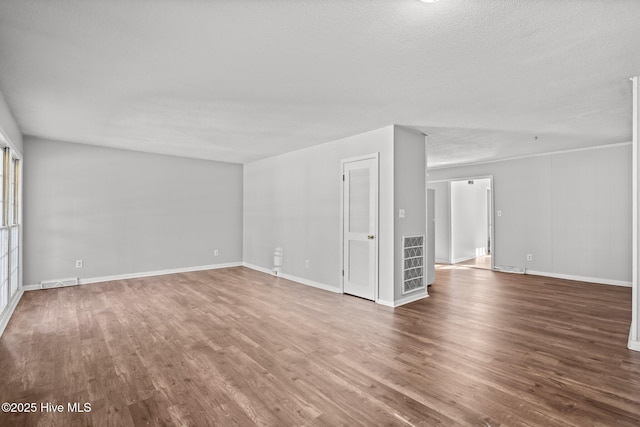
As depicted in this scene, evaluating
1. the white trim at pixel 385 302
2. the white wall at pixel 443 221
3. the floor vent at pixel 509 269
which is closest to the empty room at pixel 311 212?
the white trim at pixel 385 302

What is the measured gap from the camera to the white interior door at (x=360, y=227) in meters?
4.59

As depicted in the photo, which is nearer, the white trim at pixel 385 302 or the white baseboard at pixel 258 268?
the white trim at pixel 385 302

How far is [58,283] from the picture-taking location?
539cm

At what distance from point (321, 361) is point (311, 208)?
3.33 m

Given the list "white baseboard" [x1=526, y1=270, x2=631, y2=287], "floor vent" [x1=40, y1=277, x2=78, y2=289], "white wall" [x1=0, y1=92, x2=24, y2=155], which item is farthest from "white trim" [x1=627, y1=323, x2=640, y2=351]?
"floor vent" [x1=40, y1=277, x2=78, y2=289]

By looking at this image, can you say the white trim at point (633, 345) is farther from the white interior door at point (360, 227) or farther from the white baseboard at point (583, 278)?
the white baseboard at point (583, 278)

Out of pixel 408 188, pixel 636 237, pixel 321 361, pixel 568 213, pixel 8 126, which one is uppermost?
pixel 8 126

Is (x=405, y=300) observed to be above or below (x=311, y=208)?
below

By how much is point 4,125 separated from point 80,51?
78.4 inches

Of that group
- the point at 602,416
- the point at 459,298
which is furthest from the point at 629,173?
the point at 602,416

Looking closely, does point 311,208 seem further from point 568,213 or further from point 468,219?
point 468,219

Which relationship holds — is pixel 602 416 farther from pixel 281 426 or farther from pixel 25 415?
pixel 25 415

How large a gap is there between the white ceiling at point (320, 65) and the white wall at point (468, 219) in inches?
163

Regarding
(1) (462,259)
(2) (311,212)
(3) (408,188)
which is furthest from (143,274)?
(1) (462,259)
